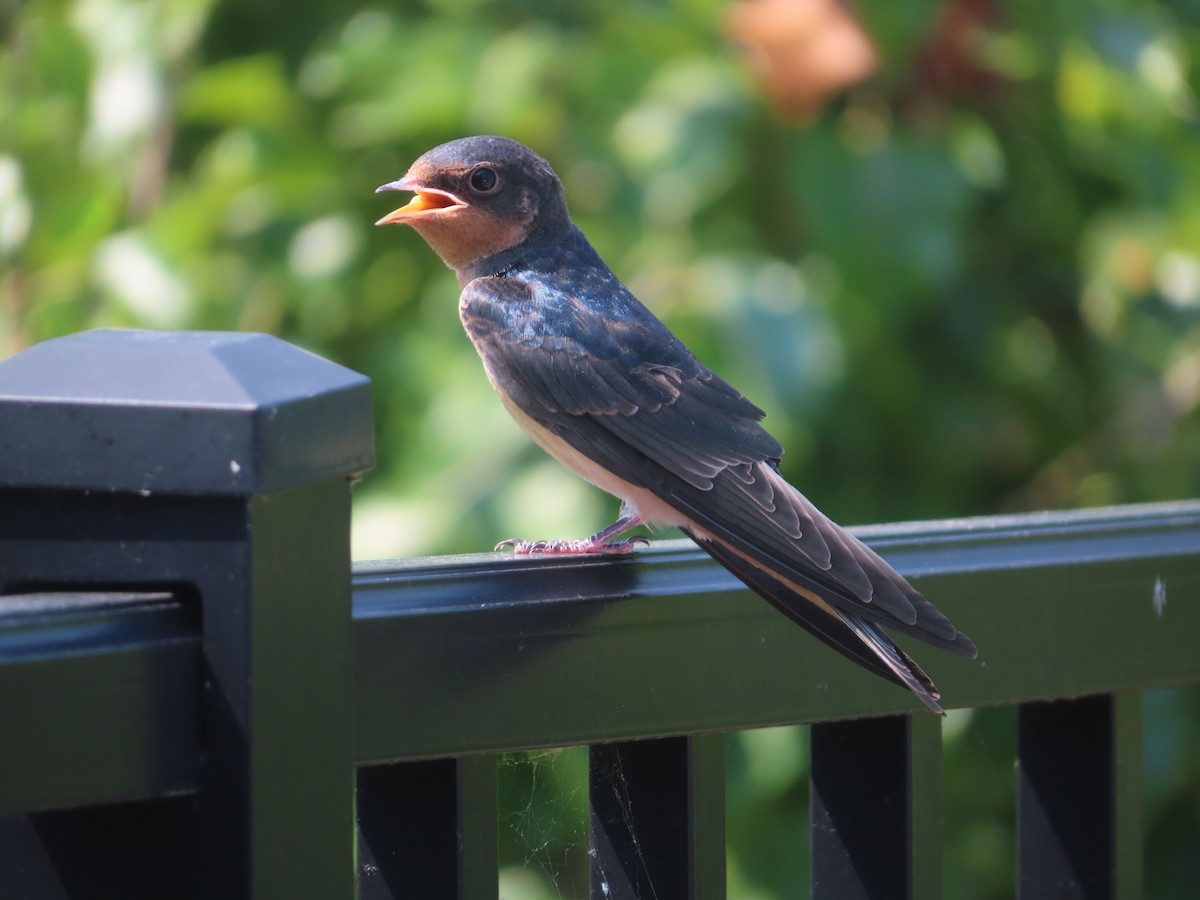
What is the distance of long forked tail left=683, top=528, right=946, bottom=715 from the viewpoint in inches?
70.6

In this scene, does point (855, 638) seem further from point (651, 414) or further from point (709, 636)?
point (651, 414)

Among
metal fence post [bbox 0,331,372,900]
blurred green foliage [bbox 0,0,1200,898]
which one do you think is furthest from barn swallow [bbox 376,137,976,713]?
blurred green foliage [bbox 0,0,1200,898]

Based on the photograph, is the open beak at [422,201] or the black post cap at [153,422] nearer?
the black post cap at [153,422]

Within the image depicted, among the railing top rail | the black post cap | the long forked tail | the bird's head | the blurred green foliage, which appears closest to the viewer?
the black post cap

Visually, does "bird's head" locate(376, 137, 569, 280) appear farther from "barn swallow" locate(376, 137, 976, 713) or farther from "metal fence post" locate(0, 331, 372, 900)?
"metal fence post" locate(0, 331, 372, 900)

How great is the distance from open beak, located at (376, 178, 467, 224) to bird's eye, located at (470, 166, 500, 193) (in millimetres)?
53

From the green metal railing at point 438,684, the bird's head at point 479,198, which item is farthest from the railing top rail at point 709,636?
the bird's head at point 479,198

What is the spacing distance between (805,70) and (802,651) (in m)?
2.75

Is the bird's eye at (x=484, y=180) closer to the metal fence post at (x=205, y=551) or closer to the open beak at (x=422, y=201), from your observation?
the open beak at (x=422, y=201)

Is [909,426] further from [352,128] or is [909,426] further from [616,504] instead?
[352,128]

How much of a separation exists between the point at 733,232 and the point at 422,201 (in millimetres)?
1530

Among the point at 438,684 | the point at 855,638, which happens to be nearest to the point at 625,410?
the point at 855,638

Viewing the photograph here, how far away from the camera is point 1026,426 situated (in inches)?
206

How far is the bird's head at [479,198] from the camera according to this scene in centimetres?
320
